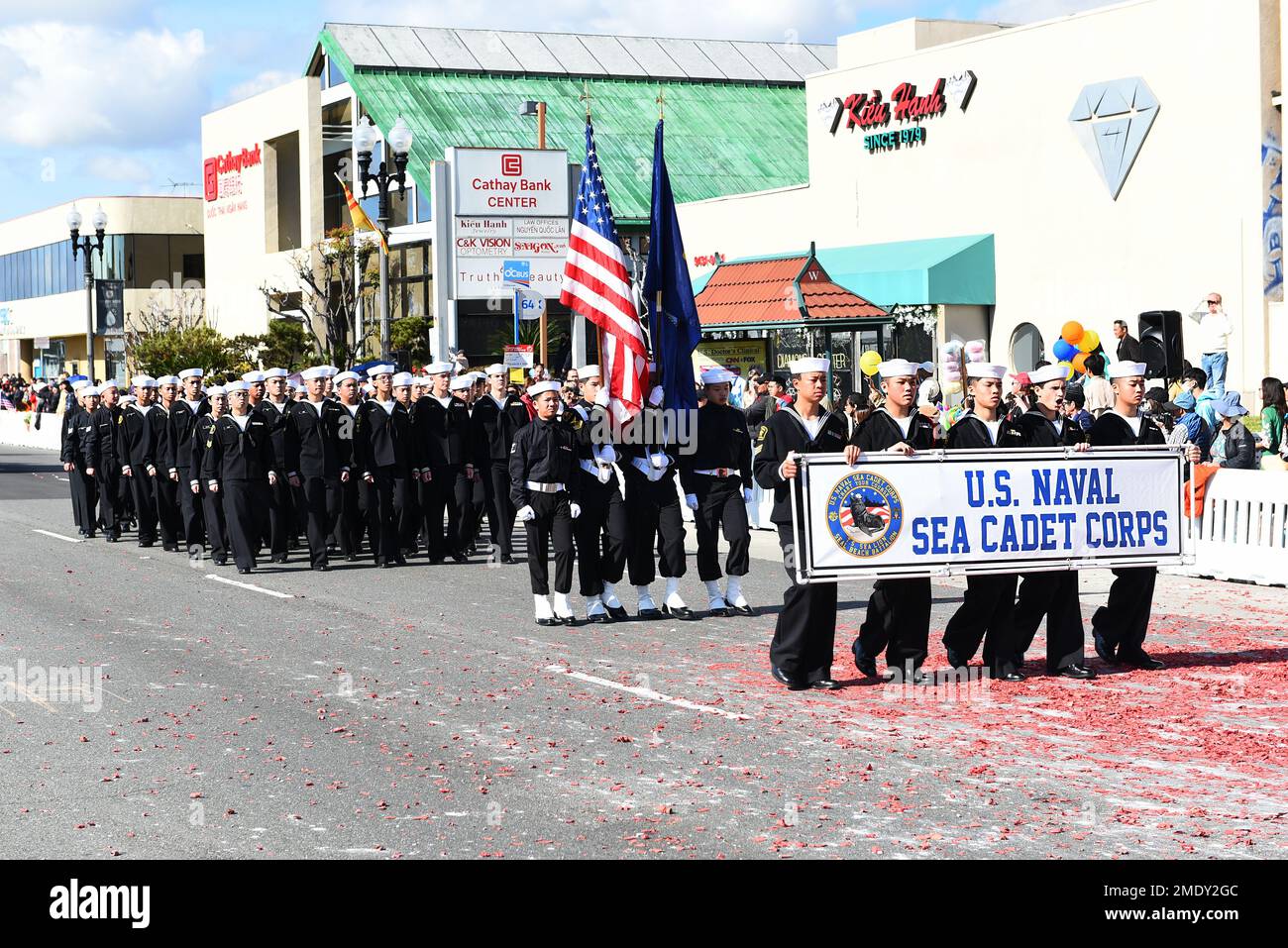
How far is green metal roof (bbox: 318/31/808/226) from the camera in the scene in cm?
5269

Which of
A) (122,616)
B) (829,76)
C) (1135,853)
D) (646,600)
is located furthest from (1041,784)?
(829,76)

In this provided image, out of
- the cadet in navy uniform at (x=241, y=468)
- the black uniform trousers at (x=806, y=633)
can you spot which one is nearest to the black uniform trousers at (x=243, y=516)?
the cadet in navy uniform at (x=241, y=468)

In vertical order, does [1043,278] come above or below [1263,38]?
below

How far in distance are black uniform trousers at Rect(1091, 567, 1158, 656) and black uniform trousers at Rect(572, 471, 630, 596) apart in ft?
13.5

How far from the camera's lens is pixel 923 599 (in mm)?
10758

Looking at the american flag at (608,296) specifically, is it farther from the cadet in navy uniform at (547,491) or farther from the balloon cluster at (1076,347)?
the balloon cluster at (1076,347)

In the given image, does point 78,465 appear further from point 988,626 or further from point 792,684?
point 988,626

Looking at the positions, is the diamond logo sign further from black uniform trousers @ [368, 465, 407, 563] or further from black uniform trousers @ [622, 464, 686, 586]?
black uniform trousers @ [622, 464, 686, 586]

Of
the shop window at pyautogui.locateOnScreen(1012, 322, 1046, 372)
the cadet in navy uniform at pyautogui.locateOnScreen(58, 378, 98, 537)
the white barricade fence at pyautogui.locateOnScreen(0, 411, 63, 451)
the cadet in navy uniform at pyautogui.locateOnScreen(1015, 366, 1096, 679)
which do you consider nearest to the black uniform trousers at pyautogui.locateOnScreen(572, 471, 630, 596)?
the cadet in navy uniform at pyautogui.locateOnScreen(1015, 366, 1096, 679)

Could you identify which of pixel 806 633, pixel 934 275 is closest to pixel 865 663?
pixel 806 633

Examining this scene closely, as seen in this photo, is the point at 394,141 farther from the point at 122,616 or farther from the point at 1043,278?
the point at 122,616

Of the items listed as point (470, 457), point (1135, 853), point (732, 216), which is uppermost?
point (732, 216)

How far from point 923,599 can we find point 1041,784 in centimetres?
289

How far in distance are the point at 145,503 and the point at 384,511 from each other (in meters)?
4.45
